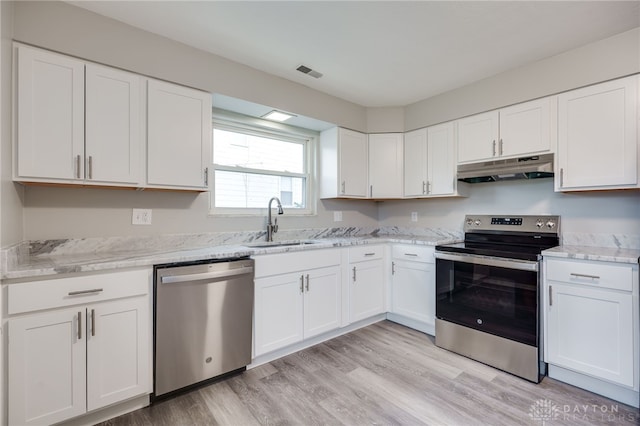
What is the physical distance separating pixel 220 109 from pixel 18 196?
60.6 inches

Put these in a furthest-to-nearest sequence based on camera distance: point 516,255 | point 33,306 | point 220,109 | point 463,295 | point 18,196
A: point 220,109, point 463,295, point 516,255, point 18,196, point 33,306

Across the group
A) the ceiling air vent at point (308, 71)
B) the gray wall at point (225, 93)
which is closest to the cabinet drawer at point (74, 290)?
the gray wall at point (225, 93)

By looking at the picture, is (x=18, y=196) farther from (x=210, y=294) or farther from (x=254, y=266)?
(x=254, y=266)

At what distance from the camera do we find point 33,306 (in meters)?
1.43

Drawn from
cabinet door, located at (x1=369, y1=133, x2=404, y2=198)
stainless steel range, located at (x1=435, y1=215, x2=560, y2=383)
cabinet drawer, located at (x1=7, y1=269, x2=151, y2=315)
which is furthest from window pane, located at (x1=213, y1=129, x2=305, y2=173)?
stainless steel range, located at (x1=435, y1=215, x2=560, y2=383)

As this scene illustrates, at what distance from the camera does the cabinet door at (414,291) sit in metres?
2.77

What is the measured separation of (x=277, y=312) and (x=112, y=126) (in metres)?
1.73

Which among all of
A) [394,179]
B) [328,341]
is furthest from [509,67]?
[328,341]

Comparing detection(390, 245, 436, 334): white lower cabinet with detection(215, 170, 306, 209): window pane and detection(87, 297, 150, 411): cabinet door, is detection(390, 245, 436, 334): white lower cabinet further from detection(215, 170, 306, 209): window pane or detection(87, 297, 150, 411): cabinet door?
detection(87, 297, 150, 411): cabinet door

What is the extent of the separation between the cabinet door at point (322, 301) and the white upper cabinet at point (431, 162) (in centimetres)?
136

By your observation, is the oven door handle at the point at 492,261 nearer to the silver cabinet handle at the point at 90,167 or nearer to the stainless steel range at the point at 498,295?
the stainless steel range at the point at 498,295

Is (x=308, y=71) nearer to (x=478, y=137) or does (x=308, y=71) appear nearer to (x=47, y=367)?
(x=478, y=137)

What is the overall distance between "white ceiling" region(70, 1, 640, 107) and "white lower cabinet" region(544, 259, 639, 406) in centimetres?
160

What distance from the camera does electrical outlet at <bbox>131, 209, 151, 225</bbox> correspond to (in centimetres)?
219
